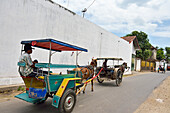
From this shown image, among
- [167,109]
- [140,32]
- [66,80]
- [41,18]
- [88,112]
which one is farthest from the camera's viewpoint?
[140,32]

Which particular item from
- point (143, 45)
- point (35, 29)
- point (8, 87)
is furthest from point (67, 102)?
point (143, 45)

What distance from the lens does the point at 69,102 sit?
3.85m

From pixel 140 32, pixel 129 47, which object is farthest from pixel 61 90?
pixel 140 32

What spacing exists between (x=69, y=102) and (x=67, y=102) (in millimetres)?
81

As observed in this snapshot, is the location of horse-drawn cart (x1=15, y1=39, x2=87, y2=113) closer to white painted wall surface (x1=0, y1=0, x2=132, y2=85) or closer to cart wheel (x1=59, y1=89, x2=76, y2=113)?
cart wheel (x1=59, y1=89, x2=76, y2=113)

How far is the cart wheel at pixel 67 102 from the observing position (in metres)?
3.54

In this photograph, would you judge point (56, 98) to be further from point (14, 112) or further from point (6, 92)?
point (6, 92)

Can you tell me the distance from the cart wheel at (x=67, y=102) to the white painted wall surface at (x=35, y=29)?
4.11 metres

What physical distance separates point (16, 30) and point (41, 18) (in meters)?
1.67

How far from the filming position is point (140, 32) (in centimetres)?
3312

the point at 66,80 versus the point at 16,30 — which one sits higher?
the point at 16,30

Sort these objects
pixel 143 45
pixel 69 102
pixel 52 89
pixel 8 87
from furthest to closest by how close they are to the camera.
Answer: pixel 143 45, pixel 8 87, pixel 69 102, pixel 52 89

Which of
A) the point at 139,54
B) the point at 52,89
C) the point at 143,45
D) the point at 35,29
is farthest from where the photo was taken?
the point at 143,45

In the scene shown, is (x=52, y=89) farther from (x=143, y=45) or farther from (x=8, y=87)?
(x=143, y=45)
